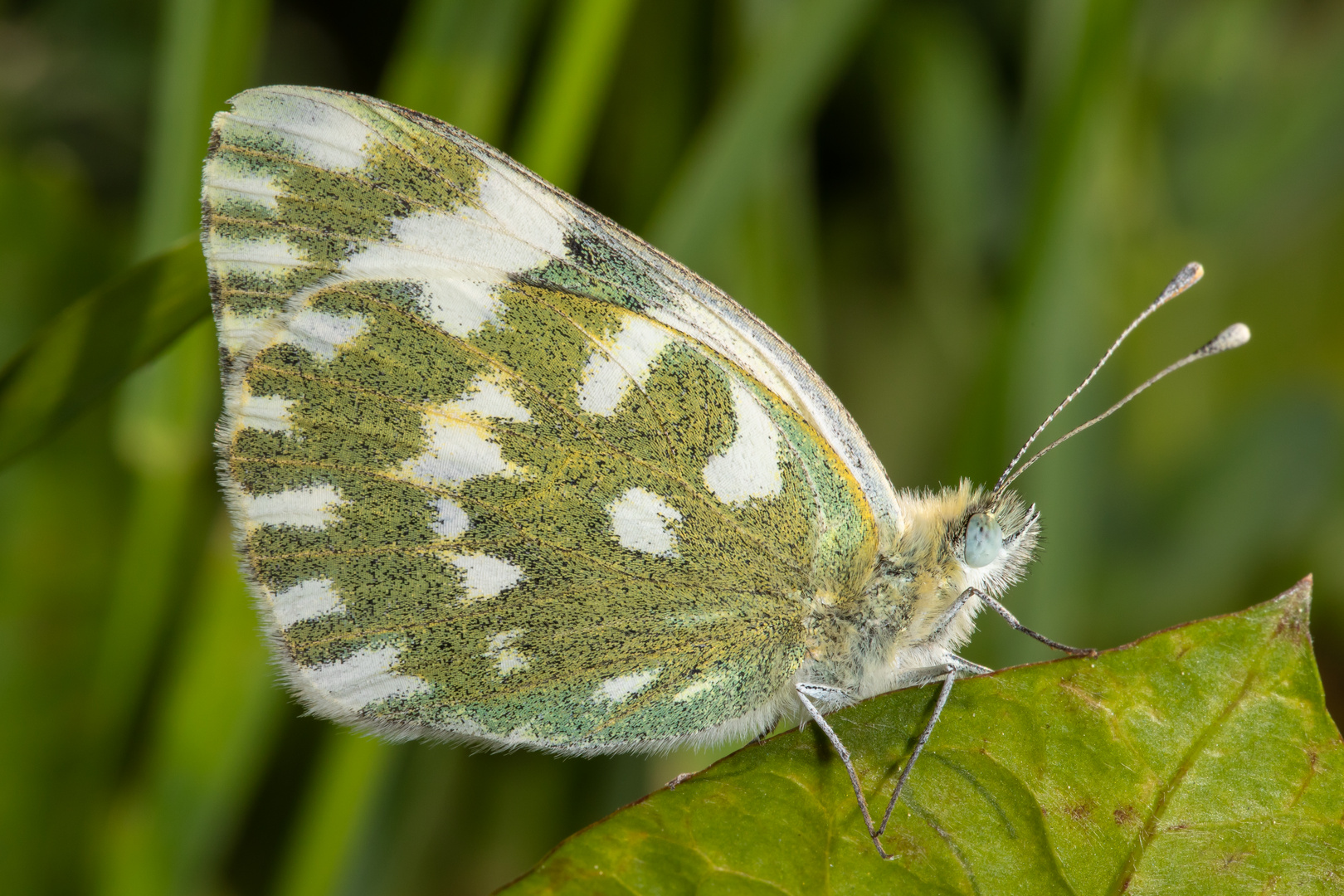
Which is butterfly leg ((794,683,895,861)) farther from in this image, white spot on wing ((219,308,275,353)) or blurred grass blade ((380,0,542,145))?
blurred grass blade ((380,0,542,145))

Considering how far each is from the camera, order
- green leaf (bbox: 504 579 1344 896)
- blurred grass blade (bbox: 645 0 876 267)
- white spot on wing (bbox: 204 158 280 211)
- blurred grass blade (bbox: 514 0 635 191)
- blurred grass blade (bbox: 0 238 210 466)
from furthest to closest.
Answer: blurred grass blade (bbox: 645 0 876 267) → blurred grass blade (bbox: 514 0 635 191) → white spot on wing (bbox: 204 158 280 211) → blurred grass blade (bbox: 0 238 210 466) → green leaf (bbox: 504 579 1344 896)

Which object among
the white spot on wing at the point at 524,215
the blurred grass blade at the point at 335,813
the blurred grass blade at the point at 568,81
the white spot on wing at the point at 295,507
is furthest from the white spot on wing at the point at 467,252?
the blurred grass blade at the point at 335,813

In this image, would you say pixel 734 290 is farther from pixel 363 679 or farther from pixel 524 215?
pixel 363 679

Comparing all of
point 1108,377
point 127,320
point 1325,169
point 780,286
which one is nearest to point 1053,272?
point 780,286

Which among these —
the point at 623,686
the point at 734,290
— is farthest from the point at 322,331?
the point at 734,290

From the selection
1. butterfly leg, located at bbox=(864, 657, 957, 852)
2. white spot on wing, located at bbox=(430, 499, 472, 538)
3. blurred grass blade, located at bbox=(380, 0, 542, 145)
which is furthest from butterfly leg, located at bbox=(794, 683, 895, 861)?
blurred grass blade, located at bbox=(380, 0, 542, 145)

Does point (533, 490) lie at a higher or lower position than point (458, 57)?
lower

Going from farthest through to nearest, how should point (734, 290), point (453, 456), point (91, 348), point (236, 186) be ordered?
point (734, 290)
point (453, 456)
point (236, 186)
point (91, 348)
